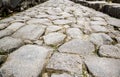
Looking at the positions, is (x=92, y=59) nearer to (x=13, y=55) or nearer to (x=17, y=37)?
(x=13, y=55)

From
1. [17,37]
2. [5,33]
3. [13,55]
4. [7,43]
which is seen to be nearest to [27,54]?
[13,55]

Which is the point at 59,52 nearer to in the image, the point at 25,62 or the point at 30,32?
the point at 25,62

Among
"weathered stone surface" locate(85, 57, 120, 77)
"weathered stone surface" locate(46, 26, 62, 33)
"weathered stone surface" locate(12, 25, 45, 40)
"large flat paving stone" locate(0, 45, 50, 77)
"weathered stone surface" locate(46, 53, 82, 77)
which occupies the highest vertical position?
"weathered stone surface" locate(12, 25, 45, 40)

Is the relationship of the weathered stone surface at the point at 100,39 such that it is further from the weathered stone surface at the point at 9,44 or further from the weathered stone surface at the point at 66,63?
the weathered stone surface at the point at 9,44

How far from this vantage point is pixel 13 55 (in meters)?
1.98

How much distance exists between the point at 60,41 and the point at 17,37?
29.3 inches

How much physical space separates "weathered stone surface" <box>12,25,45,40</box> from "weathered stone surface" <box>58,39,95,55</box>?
0.60 meters

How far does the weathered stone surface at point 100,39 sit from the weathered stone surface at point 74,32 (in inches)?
8.5

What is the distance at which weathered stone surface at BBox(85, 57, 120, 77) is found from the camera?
64.6 inches

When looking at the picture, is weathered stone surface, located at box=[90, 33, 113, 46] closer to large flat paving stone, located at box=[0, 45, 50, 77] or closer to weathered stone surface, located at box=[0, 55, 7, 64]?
large flat paving stone, located at box=[0, 45, 50, 77]

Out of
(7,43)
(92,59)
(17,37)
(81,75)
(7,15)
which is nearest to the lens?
(81,75)

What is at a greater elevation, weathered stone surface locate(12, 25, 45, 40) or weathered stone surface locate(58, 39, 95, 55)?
weathered stone surface locate(12, 25, 45, 40)

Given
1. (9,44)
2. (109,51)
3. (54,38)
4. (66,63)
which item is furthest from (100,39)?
(9,44)

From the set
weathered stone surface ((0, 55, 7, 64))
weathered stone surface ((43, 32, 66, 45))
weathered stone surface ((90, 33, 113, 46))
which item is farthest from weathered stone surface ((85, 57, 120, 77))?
weathered stone surface ((0, 55, 7, 64))
